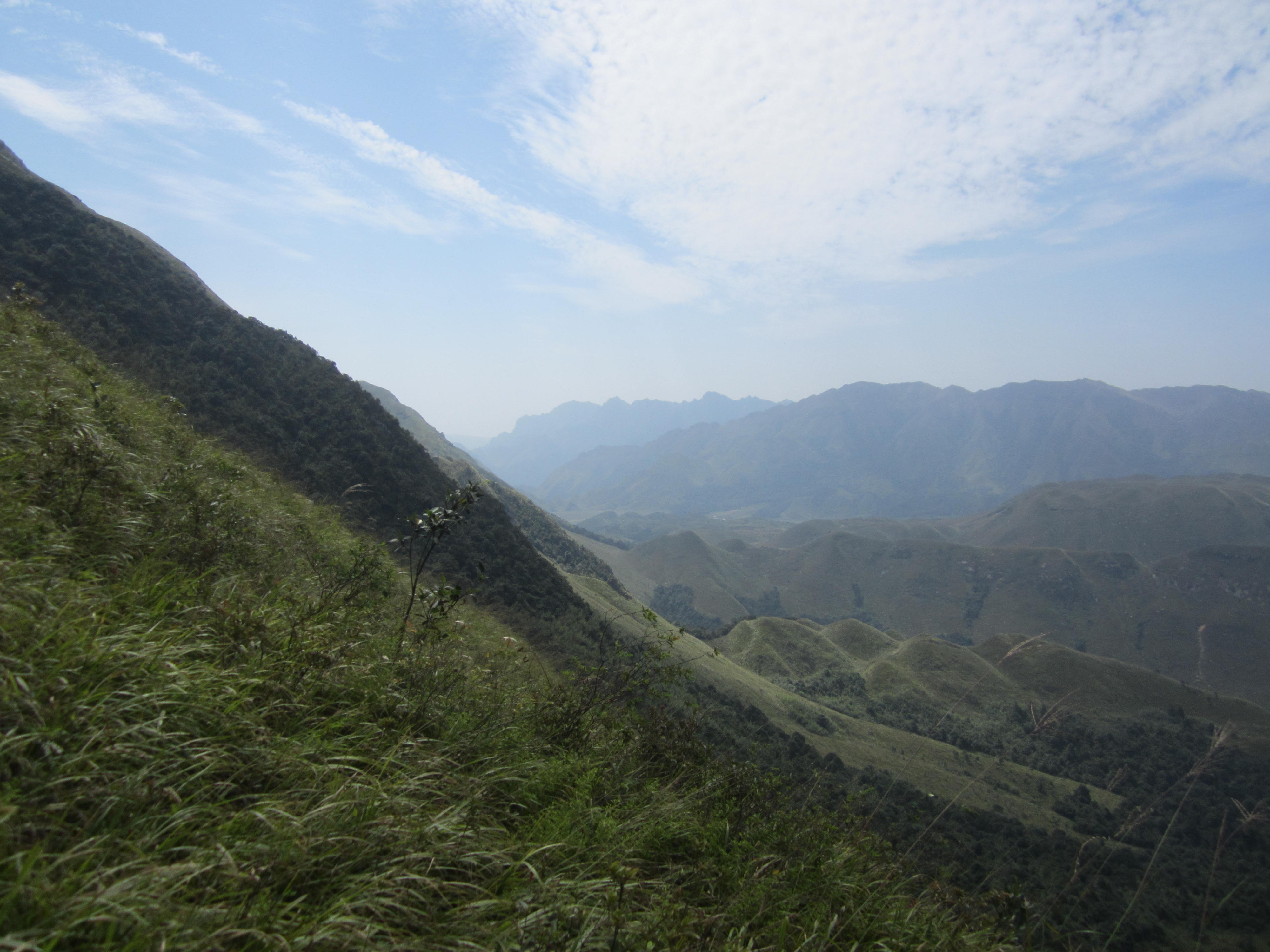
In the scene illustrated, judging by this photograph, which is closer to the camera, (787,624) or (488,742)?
(488,742)

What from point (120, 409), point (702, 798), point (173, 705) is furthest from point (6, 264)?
point (702, 798)

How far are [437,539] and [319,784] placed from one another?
118 inches

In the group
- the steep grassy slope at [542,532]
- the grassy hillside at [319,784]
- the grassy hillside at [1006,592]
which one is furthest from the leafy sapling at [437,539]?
the grassy hillside at [1006,592]

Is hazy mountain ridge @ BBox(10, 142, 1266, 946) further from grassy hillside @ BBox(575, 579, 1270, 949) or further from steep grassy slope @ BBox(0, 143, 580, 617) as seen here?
grassy hillside @ BBox(575, 579, 1270, 949)

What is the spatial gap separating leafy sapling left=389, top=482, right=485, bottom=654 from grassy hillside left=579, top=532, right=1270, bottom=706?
10915 centimetres

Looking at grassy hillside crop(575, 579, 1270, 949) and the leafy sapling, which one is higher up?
the leafy sapling

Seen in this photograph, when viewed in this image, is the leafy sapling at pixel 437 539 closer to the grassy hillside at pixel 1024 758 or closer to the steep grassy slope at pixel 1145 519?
the grassy hillside at pixel 1024 758

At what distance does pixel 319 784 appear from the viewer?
108 inches

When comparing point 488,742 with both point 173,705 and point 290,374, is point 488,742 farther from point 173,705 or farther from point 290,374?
point 290,374

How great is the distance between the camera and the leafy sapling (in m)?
4.91

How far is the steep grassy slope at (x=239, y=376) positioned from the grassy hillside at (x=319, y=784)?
14.1 m

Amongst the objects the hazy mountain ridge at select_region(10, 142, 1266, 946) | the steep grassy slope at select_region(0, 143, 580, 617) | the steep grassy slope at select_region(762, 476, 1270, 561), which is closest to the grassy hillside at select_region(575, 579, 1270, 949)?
the hazy mountain ridge at select_region(10, 142, 1266, 946)

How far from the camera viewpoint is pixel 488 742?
151 inches

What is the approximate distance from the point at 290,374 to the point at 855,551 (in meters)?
156
